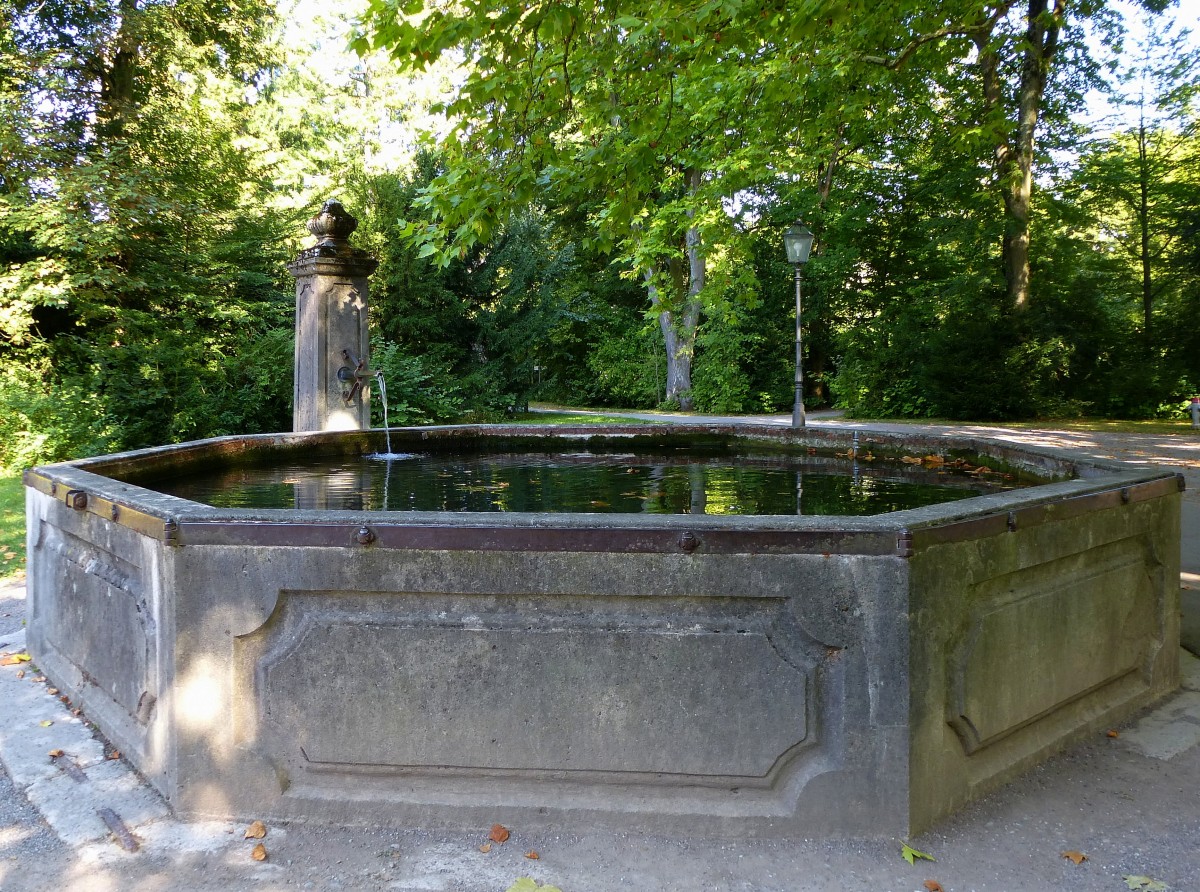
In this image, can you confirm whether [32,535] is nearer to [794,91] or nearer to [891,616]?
[891,616]

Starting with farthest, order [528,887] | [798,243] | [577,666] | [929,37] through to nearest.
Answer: [798,243] < [929,37] < [577,666] < [528,887]

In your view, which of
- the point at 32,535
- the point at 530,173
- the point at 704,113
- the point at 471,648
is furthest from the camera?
the point at 704,113

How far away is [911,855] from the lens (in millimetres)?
2492

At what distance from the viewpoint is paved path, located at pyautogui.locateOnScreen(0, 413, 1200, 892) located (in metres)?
2.39

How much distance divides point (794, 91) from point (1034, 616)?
7.01 metres

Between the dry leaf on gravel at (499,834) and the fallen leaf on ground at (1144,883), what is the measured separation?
1802mm

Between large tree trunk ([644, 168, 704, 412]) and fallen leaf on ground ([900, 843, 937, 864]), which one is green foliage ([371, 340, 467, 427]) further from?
fallen leaf on ground ([900, 843, 937, 864])

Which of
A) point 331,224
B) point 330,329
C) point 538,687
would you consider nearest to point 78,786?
point 538,687

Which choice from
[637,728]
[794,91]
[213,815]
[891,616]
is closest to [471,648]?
[637,728]

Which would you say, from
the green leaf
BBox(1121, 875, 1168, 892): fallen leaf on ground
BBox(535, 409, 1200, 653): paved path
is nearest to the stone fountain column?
BBox(535, 409, 1200, 653): paved path

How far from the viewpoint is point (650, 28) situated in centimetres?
533

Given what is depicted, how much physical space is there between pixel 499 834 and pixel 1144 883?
187cm

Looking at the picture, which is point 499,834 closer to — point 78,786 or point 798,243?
point 78,786

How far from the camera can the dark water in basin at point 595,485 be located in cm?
426
